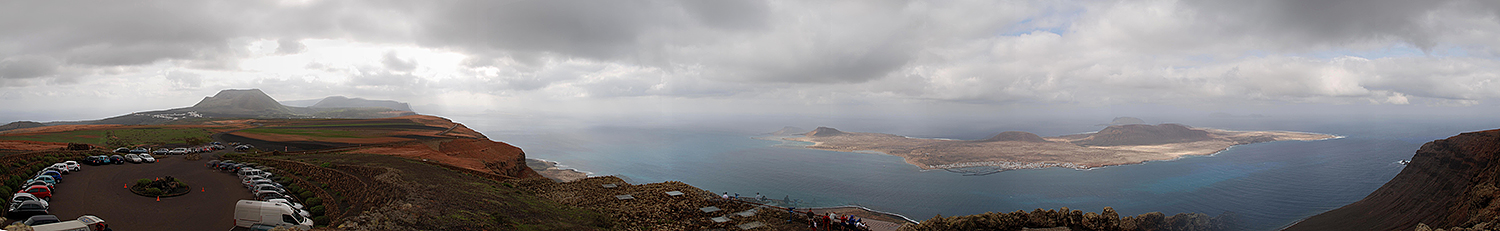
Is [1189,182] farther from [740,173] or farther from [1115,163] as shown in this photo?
[740,173]

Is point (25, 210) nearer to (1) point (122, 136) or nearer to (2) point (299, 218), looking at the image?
(2) point (299, 218)

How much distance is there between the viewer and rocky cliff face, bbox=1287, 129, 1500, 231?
936 inches

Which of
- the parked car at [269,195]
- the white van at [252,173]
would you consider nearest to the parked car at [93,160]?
the white van at [252,173]

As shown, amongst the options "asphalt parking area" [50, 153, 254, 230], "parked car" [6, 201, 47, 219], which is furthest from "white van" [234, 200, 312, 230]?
"parked car" [6, 201, 47, 219]

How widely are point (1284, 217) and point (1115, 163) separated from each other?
4458cm

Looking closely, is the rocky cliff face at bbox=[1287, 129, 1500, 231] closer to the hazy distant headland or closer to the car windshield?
the car windshield

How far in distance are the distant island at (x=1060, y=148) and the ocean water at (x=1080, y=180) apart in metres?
4.95

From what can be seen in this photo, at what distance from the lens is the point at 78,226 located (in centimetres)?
1310

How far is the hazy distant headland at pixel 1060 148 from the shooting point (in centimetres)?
9119

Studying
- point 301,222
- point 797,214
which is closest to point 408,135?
point 301,222

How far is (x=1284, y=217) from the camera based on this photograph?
47.2 metres

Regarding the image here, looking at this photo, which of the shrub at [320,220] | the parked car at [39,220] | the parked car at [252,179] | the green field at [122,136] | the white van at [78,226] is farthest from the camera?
the green field at [122,136]

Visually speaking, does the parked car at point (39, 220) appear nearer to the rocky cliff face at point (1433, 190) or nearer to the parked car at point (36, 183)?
the parked car at point (36, 183)

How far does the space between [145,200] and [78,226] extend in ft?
26.9
